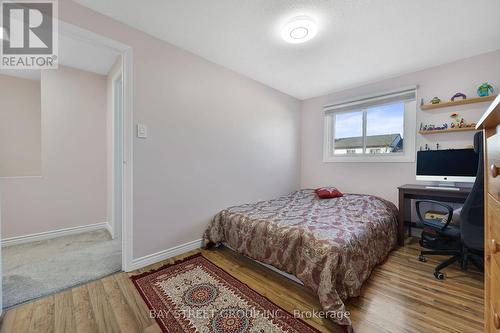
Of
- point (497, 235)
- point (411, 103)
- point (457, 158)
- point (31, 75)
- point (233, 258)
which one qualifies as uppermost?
point (31, 75)

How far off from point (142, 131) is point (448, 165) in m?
3.54

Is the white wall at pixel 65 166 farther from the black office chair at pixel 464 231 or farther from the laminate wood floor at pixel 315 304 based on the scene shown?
the black office chair at pixel 464 231

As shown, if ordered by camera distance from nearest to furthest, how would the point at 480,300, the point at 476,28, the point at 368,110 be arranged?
1. the point at 480,300
2. the point at 476,28
3. the point at 368,110

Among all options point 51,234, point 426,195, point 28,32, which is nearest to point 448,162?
point 426,195

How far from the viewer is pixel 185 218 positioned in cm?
233

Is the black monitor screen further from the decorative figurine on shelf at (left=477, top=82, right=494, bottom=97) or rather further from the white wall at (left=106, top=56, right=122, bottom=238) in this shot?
the white wall at (left=106, top=56, right=122, bottom=238)

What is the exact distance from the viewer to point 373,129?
3.27 metres

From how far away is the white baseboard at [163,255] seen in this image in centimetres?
196

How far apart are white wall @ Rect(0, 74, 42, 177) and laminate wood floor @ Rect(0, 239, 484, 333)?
2.54 meters

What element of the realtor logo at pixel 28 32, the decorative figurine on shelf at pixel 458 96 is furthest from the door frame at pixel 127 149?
the decorative figurine on shelf at pixel 458 96

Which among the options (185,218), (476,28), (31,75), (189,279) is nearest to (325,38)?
(476,28)

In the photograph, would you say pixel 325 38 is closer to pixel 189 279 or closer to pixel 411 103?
pixel 411 103

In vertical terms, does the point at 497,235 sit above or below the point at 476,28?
below

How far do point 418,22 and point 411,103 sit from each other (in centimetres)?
132
